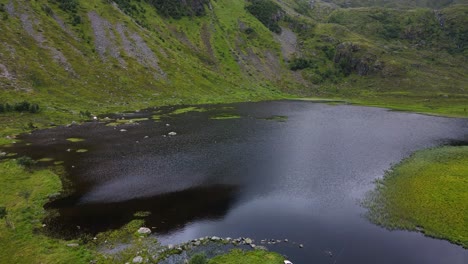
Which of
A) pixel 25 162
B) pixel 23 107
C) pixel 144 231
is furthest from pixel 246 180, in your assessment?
pixel 23 107

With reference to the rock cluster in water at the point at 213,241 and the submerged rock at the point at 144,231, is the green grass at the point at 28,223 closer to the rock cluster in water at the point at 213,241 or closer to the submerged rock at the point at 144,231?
the submerged rock at the point at 144,231

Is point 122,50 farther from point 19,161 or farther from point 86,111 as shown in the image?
point 19,161

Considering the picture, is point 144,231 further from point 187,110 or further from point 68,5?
point 68,5

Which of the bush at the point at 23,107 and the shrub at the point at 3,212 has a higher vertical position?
the shrub at the point at 3,212

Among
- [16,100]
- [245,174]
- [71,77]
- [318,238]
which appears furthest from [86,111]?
[318,238]

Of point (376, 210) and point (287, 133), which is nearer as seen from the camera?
point (376, 210)

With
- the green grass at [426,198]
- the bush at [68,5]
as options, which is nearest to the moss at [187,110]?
the green grass at [426,198]
